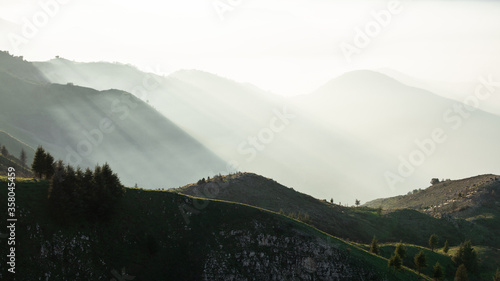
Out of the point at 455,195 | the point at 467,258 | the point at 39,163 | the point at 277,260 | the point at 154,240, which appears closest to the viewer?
the point at 154,240

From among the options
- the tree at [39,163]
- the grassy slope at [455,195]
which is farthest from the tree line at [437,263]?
the tree at [39,163]

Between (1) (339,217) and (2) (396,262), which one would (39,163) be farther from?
(1) (339,217)

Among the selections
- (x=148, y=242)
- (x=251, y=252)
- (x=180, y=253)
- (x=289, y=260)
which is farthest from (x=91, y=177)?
(x=289, y=260)

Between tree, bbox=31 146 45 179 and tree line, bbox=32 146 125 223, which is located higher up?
tree, bbox=31 146 45 179

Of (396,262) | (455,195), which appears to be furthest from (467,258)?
(455,195)

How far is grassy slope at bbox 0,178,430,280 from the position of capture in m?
61.9

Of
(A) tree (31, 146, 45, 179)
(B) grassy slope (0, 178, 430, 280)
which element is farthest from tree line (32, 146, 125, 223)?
(B) grassy slope (0, 178, 430, 280)

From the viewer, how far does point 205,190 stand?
412 ft

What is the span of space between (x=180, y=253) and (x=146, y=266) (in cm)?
751

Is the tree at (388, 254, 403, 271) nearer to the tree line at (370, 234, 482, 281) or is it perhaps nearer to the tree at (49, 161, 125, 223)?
the tree line at (370, 234, 482, 281)

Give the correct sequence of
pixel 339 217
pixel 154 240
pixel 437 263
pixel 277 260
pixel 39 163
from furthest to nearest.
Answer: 1. pixel 339 217
2. pixel 437 263
3. pixel 39 163
4. pixel 277 260
5. pixel 154 240

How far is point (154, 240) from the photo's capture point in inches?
2921

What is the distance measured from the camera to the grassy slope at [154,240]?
6191 cm

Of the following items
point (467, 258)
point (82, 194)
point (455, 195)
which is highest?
point (455, 195)
